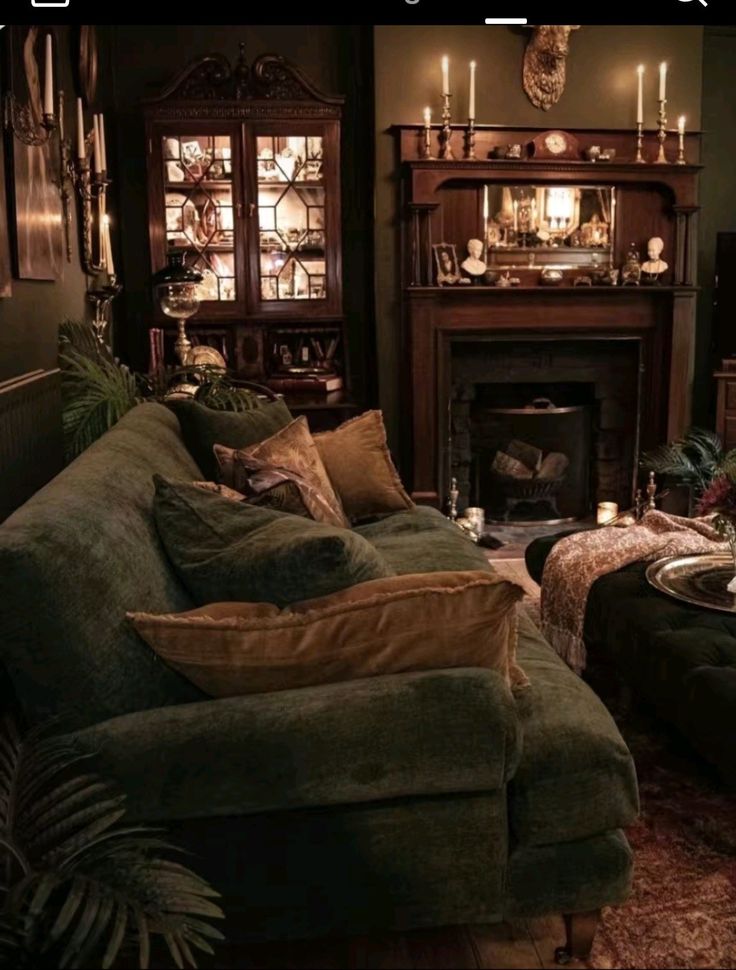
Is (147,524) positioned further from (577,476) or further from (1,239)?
(577,476)

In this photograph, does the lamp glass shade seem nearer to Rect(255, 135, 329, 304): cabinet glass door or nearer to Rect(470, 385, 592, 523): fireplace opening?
Rect(255, 135, 329, 304): cabinet glass door

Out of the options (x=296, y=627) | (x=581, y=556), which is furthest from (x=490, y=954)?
(x=581, y=556)

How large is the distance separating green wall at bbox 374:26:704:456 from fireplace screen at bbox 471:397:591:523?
607 mm

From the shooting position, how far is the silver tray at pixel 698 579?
252 cm

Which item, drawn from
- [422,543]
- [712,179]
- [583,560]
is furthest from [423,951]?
[712,179]

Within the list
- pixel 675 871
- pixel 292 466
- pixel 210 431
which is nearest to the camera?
pixel 675 871

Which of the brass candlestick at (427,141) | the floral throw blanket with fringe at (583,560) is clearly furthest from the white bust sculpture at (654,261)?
the floral throw blanket with fringe at (583,560)

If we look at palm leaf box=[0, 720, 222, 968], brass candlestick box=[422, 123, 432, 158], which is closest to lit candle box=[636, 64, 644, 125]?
brass candlestick box=[422, 123, 432, 158]

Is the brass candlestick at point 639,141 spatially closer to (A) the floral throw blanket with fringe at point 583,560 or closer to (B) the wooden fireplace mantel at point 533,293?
(B) the wooden fireplace mantel at point 533,293

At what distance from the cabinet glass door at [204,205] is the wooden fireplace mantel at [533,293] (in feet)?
2.89

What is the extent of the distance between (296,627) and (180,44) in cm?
446

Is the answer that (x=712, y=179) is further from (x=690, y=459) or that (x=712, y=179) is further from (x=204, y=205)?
(x=204, y=205)

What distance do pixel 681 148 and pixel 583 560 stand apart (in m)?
3.01

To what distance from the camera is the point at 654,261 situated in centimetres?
518
